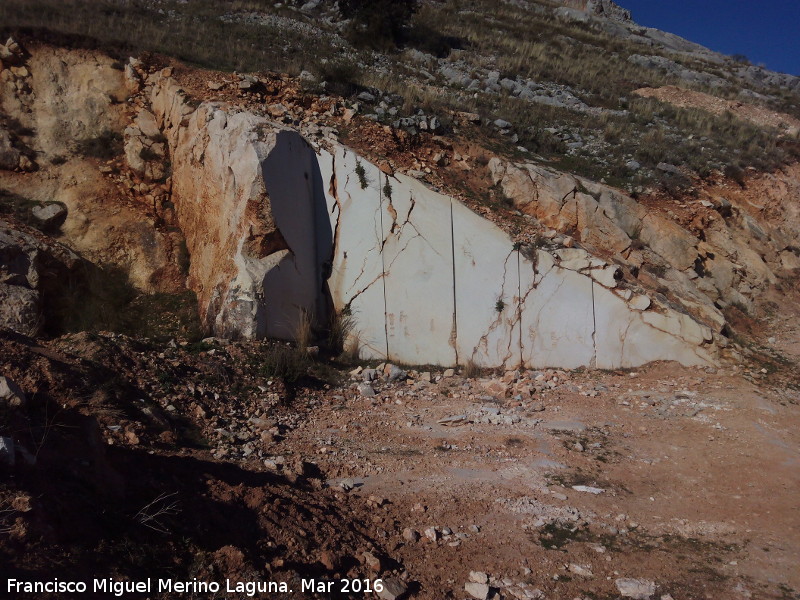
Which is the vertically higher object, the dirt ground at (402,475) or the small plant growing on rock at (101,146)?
the small plant growing on rock at (101,146)

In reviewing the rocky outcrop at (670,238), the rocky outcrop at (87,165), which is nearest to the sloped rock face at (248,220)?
the rocky outcrop at (87,165)

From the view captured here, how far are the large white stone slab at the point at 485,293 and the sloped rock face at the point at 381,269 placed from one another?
0.01 metres

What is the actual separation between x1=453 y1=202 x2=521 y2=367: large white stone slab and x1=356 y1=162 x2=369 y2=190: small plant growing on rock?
1477mm

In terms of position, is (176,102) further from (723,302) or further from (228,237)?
(723,302)

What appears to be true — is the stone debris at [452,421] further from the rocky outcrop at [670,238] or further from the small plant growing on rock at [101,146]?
the small plant growing on rock at [101,146]

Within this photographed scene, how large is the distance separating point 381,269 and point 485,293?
1.55 m

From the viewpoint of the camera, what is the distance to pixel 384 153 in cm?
873

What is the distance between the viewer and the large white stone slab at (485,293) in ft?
25.5

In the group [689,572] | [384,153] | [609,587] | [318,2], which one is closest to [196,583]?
[609,587]

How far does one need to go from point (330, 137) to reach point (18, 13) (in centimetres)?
695

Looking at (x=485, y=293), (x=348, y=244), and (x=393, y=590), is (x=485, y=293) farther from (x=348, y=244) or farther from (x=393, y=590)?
(x=393, y=590)

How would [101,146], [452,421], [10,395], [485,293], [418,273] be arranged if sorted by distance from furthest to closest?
Result: [101,146]
[418,273]
[485,293]
[452,421]
[10,395]

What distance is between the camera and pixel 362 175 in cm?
833

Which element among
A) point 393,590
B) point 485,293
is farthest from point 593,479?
point 485,293
